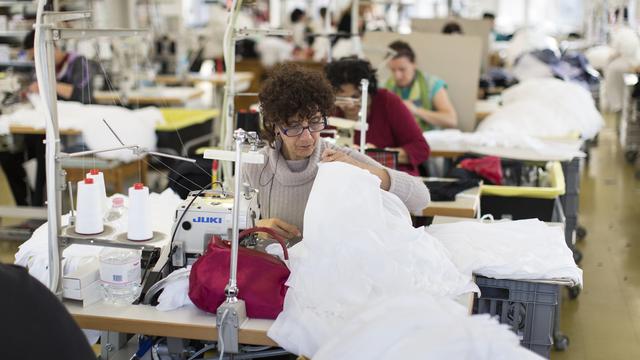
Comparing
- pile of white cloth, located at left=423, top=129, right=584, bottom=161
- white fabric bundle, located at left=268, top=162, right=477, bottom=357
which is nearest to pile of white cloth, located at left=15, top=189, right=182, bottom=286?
white fabric bundle, located at left=268, top=162, right=477, bottom=357

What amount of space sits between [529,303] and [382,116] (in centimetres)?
164

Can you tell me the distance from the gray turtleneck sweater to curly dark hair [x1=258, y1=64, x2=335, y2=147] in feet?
0.48

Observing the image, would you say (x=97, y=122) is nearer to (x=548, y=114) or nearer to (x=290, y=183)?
(x=290, y=183)

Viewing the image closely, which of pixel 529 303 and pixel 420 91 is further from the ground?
pixel 420 91

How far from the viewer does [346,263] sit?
5.71 feet

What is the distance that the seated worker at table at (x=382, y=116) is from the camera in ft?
11.0

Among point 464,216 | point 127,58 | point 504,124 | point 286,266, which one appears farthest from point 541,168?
point 127,58

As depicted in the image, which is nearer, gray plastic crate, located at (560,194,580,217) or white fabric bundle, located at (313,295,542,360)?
white fabric bundle, located at (313,295,542,360)

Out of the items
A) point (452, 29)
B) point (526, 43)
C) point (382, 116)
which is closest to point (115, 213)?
point (382, 116)

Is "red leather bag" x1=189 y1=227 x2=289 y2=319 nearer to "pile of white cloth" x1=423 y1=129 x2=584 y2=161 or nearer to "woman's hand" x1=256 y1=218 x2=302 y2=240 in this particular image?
"woman's hand" x1=256 y1=218 x2=302 y2=240

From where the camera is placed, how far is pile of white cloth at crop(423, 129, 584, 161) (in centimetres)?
365

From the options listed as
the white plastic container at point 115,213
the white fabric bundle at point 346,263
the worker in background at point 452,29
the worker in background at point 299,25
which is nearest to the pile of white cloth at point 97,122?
the white plastic container at point 115,213

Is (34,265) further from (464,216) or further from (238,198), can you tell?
(464,216)

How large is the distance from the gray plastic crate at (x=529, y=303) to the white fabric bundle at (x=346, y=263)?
0.61ft
